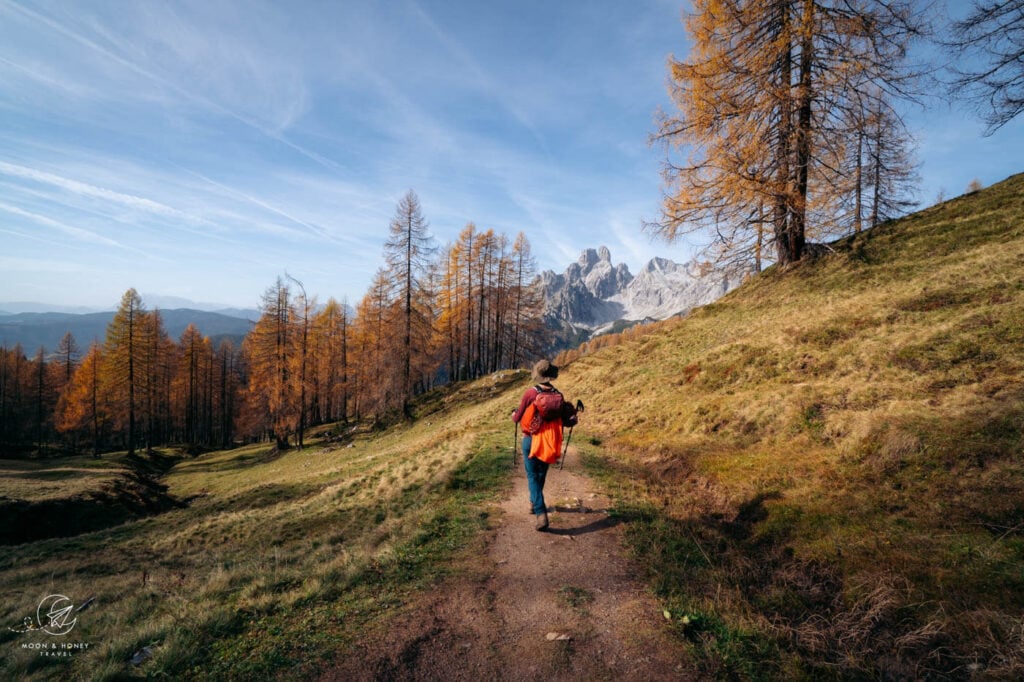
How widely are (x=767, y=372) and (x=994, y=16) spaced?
1125 centimetres

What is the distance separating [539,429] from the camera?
6051mm

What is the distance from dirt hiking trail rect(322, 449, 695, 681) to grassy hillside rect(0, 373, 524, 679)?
42 centimetres

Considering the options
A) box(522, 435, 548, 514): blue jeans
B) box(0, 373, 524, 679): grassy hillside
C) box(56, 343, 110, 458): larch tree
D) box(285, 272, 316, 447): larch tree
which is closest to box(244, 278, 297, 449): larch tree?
box(285, 272, 316, 447): larch tree

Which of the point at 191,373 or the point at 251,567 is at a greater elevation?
the point at 251,567

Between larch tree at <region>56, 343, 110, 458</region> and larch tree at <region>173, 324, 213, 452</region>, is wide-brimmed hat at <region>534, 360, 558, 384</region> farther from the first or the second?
larch tree at <region>173, 324, 213, 452</region>

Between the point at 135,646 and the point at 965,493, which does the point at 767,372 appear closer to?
the point at 965,493

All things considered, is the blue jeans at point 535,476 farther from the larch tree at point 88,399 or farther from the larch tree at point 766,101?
the larch tree at point 88,399

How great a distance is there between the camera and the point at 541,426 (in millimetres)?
6035

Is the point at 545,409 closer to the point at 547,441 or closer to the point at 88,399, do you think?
the point at 547,441

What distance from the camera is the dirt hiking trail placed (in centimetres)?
336

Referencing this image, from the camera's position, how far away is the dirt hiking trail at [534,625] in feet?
11.0

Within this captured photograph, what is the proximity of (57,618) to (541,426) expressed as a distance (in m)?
7.28

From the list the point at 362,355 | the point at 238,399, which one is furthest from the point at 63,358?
the point at 362,355

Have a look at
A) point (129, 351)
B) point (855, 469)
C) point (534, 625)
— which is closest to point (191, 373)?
point (129, 351)
